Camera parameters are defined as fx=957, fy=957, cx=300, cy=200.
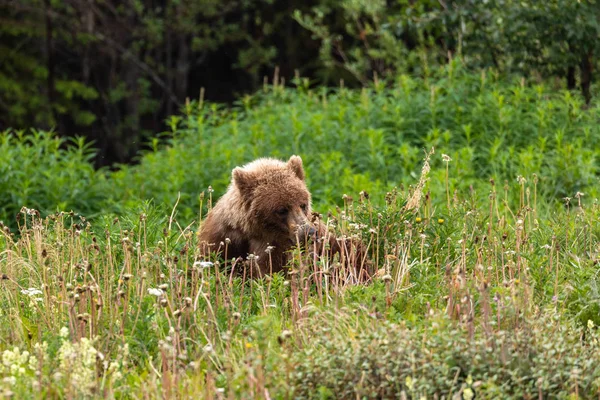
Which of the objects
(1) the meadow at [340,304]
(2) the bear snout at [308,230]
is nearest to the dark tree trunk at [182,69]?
(1) the meadow at [340,304]

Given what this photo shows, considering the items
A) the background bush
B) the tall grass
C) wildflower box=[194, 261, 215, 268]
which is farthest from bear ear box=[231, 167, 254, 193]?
the background bush

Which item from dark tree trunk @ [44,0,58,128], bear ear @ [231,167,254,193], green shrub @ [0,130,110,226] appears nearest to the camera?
bear ear @ [231,167,254,193]

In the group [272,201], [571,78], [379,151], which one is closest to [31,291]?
[272,201]

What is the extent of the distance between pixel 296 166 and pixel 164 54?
84.0 ft

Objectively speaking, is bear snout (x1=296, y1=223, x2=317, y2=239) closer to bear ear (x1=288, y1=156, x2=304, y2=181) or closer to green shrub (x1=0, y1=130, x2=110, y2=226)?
bear ear (x1=288, y1=156, x2=304, y2=181)

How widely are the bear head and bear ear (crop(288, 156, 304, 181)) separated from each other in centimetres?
11

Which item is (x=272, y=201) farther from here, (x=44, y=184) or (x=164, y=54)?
(x=164, y=54)

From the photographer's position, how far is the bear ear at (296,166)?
24.5ft

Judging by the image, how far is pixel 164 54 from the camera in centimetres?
3225

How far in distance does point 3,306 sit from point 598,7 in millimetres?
9652

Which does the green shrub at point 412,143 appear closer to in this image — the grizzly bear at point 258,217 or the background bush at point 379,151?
the background bush at point 379,151

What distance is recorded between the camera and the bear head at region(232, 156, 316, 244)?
709 cm

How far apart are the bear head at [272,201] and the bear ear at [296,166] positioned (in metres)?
0.11

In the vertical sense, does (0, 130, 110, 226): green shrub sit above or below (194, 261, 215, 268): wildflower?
below
